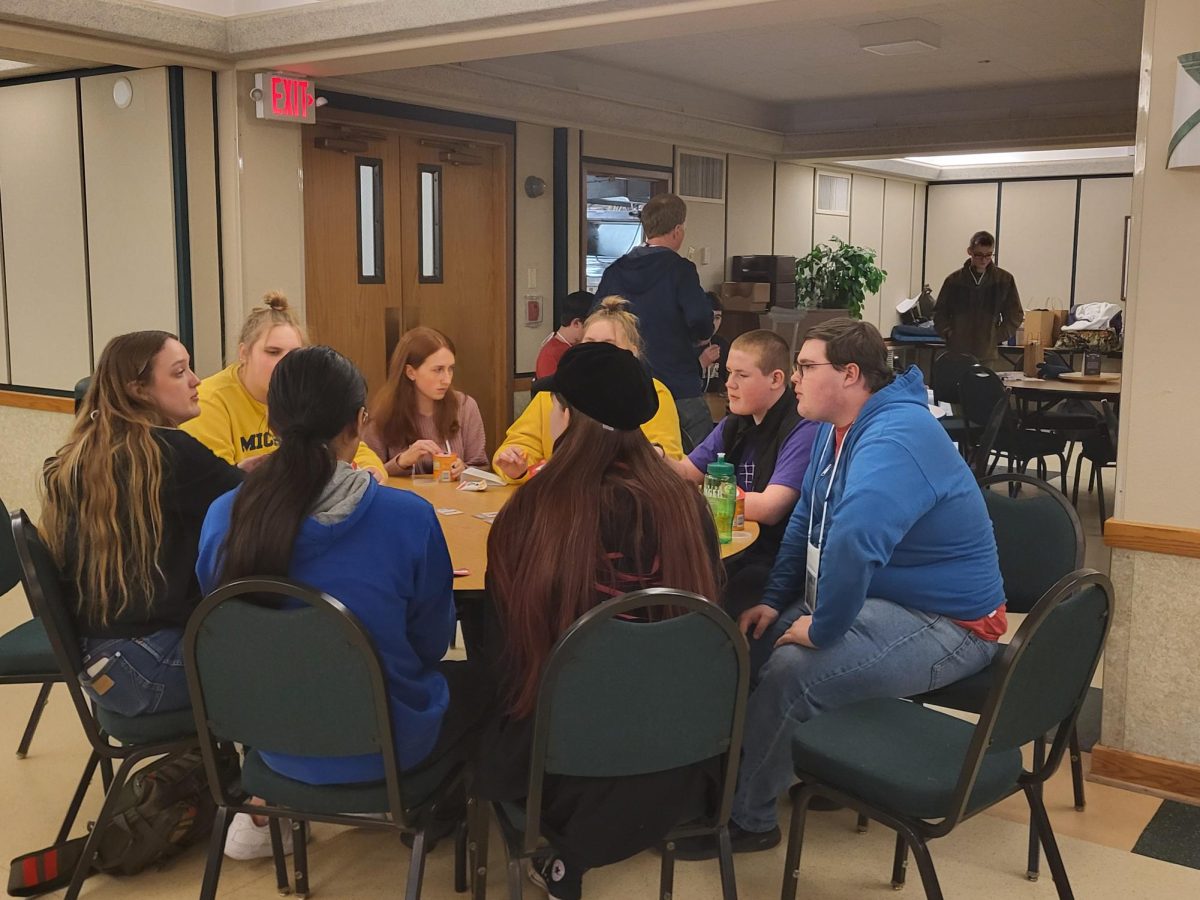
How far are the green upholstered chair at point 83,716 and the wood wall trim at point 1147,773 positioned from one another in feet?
8.06

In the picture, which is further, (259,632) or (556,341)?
(556,341)

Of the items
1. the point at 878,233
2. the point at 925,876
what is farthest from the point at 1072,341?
the point at 925,876

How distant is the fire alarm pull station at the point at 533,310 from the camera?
283 inches

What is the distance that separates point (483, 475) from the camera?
372cm

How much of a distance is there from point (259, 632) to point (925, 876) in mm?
1262

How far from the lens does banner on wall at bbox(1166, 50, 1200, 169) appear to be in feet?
9.33

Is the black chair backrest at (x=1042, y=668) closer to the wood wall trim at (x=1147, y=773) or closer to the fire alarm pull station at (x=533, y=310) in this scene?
the wood wall trim at (x=1147, y=773)

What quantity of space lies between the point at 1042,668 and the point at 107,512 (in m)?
1.92

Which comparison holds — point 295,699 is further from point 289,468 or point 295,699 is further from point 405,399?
point 405,399

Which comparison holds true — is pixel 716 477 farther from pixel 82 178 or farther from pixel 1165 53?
pixel 82 178

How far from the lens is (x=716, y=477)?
9.96 ft

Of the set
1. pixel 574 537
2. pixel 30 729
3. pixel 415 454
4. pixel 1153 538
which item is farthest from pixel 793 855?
pixel 30 729

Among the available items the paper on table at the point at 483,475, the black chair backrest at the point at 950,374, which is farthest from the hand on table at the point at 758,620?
the black chair backrest at the point at 950,374

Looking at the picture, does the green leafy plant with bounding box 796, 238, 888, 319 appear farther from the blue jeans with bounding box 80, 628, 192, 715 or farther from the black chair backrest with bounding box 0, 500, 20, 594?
the blue jeans with bounding box 80, 628, 192, 715
